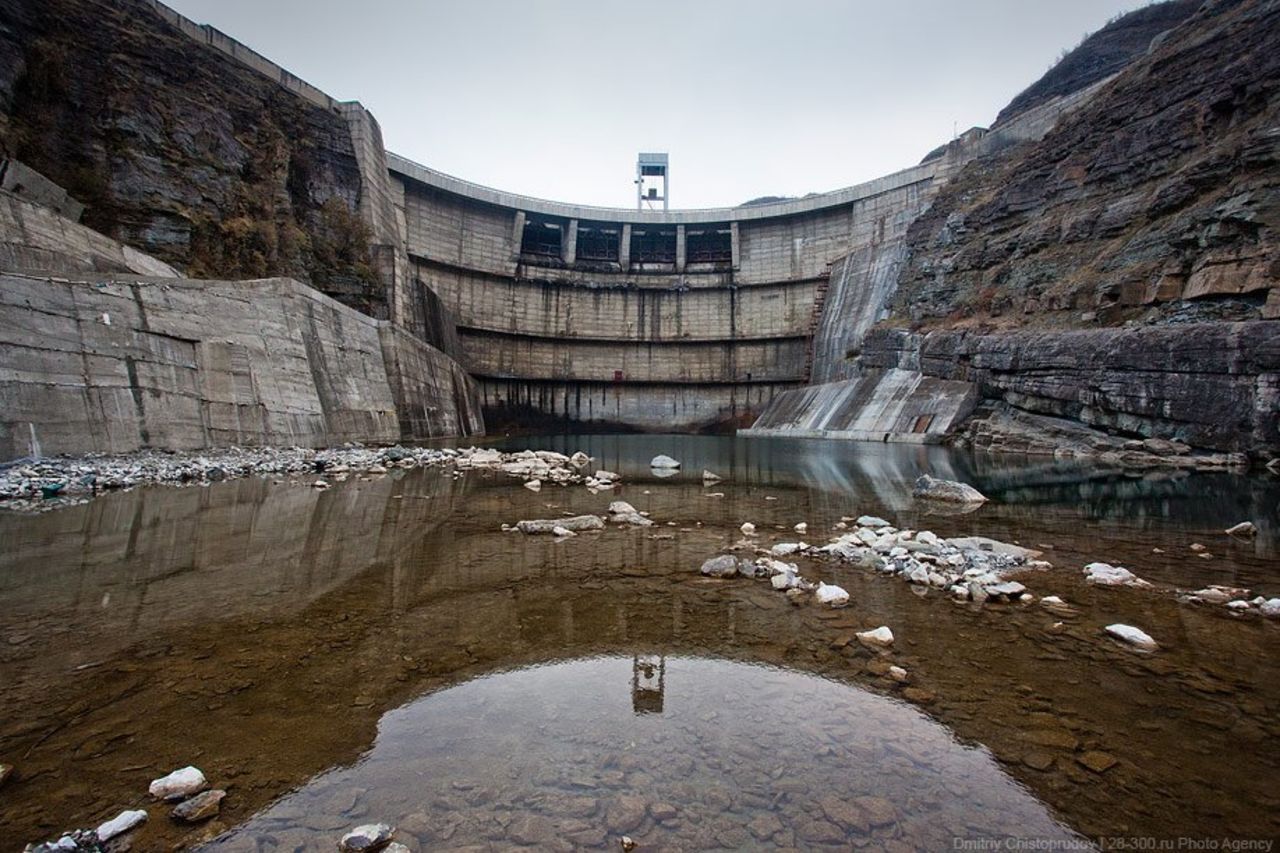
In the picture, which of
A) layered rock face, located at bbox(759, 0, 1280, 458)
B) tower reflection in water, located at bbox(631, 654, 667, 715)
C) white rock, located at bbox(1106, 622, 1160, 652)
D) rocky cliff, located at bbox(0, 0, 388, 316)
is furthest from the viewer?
rocky cliff, located at bbox(0, 0, 388, 316)

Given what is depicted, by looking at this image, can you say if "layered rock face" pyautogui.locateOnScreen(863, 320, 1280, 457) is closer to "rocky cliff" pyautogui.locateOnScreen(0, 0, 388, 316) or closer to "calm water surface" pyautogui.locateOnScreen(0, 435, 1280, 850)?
"calm water surface" pyautogui.locateOnScreen(0, 435, 1280, 850)

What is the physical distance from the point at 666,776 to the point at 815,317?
128 feet

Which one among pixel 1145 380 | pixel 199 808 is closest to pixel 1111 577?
pixel 199 808

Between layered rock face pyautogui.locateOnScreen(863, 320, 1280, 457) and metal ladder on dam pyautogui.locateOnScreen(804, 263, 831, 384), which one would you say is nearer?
layered rock face pyautogui.locateOnScreen(863, 320, 1280, 457)

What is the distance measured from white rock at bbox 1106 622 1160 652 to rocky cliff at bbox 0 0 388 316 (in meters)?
22.0

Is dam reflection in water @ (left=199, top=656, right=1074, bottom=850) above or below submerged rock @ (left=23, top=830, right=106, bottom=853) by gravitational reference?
below

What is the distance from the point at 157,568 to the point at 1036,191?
32952 millimetres

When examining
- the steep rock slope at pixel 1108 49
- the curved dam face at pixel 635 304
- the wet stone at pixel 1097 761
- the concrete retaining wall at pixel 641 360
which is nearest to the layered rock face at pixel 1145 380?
the wet stone at pixel 1097 761

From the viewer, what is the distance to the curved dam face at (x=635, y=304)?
3881 centimetres

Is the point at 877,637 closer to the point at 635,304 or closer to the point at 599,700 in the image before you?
the point at 599,700

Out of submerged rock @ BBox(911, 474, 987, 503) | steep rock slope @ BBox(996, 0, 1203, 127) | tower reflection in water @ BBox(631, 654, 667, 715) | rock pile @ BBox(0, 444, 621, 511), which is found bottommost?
tower reflection in water @ BBox(631, 654, 667, 715)

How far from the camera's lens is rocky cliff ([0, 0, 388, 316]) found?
17109mm

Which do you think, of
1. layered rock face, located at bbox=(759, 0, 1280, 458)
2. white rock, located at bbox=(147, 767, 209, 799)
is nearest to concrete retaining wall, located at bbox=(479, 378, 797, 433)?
layered rock face, located at bbox=(759, 0, 1280, 458)

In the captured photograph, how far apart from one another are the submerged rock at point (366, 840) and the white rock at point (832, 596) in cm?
306
